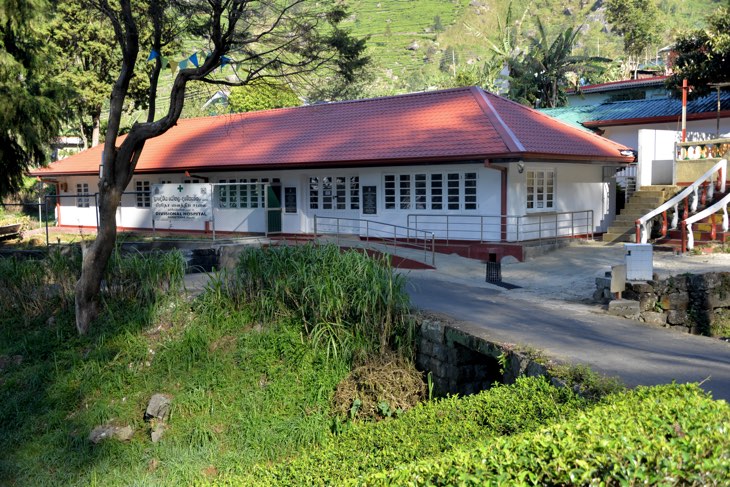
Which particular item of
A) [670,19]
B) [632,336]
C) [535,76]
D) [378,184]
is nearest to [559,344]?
[632,336]

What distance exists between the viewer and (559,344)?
9.12 m

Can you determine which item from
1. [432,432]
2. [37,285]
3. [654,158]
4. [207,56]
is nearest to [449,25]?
[654,158]

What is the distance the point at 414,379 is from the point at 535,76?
3279 centimetres

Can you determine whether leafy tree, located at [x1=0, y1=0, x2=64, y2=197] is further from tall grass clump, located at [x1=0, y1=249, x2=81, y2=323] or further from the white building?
tall grass clump, located at [x1=0, y1=249, x2=81, y2=323]

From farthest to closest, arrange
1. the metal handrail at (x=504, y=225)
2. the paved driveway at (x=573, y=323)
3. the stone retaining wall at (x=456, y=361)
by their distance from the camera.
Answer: the metal handrail at (x=504, y=225), the stone retaining wall at (x=456, y=361), the paved driveway at (x=573, y=323)

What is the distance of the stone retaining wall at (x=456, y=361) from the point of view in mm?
9672

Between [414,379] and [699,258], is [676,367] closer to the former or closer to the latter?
[414,379]

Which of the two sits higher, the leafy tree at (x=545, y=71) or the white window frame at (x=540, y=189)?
the leafy tree at (x=545, y=71)

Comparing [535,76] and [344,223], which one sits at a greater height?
[535,76]

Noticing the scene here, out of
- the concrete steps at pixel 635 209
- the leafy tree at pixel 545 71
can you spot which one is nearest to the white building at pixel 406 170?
the concrete steps at pixel 635 209

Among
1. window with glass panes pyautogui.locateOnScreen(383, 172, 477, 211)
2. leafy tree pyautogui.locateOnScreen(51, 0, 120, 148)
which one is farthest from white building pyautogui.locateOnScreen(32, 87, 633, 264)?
leafy tree pyautogui.locateOnScreen(51, 0, 120, 148)

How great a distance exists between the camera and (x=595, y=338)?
960 cm

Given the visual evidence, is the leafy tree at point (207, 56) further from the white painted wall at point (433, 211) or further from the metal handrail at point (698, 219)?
the metal handrail at point (698, 219)

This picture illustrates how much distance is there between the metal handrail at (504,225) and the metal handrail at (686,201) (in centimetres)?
297
